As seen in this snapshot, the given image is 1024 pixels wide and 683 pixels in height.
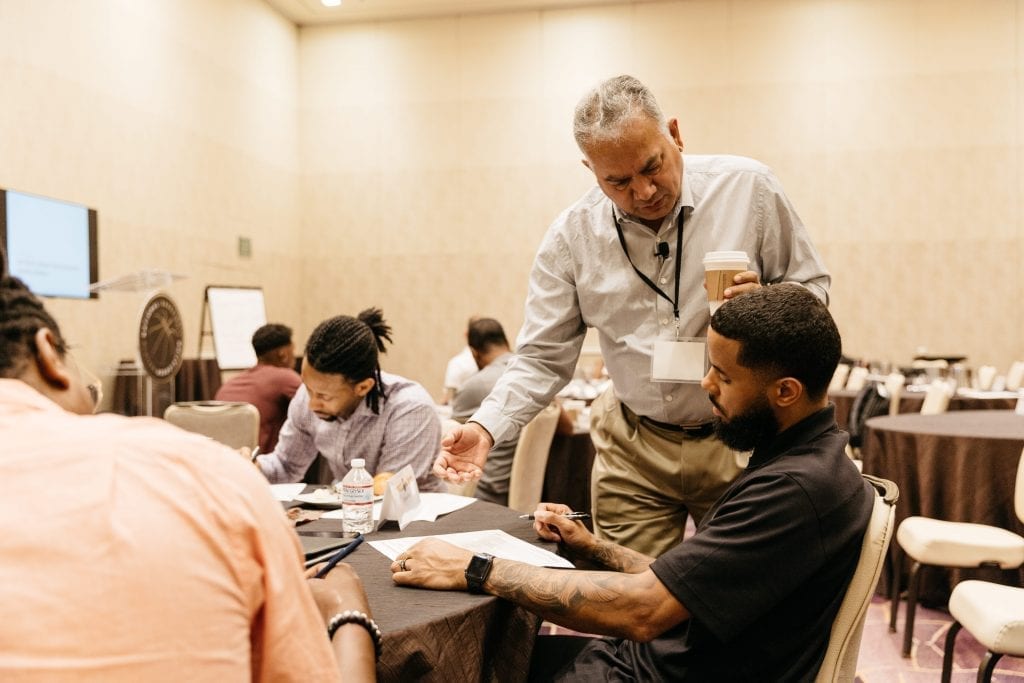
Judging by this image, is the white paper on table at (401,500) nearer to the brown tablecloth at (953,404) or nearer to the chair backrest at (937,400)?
the chair backrest at (937,400)

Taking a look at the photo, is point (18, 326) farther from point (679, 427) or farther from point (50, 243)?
point (50, 243)

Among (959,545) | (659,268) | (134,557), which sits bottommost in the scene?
(959,545)

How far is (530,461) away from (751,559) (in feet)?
7.61

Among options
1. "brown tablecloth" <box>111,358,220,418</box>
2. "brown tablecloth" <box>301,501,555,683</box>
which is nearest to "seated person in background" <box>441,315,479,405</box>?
"brown tablecloth" <box>111,358,220,418</box>

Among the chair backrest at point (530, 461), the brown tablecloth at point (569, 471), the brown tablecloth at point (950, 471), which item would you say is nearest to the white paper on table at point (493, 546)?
the chair backrest at point (530, 461)

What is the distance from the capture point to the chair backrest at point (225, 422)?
4.10 m

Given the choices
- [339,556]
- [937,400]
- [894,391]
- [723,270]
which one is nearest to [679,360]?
[723,270]

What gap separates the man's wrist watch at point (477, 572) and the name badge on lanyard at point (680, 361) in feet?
2.20

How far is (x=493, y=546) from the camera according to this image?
1.72 metres

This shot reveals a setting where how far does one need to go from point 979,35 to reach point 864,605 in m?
9.64

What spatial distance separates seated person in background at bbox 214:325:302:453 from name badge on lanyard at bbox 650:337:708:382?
10.8 feet

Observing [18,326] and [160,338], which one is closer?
[18,326]

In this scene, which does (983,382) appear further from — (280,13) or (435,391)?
(280,13)

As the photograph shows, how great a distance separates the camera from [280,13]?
31.8 ft
